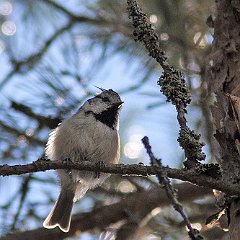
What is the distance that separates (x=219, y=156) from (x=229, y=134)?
3.5 inches

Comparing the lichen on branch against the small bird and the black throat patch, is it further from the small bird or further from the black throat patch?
the black throat patch

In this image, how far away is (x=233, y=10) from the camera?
2.34m

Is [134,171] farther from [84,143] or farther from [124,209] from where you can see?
[124,209]

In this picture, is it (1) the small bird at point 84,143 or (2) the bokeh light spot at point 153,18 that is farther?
(2) the bokeh light spot at point 153,18

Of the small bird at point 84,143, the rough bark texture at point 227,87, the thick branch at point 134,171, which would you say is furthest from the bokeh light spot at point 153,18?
the thick branch at point 134,171

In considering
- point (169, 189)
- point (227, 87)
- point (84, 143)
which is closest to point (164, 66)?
point (227, 87)

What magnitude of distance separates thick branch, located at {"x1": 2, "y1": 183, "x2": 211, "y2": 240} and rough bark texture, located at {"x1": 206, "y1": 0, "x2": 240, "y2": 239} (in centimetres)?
Result: 96

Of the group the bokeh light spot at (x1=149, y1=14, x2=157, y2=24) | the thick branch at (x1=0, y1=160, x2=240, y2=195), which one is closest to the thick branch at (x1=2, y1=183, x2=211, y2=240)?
the bokeh light spot at (x1=149, y1=14, x2=157, y2=24)

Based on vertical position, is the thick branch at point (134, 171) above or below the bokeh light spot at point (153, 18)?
below

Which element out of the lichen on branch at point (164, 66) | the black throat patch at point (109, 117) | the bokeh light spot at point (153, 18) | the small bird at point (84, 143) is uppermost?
the bokeh light spot at point (153, 18)

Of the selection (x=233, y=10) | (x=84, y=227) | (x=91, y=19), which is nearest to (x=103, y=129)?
(x=84, y=227)

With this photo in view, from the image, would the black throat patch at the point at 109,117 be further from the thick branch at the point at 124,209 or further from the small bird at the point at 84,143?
the thick branch at the point at 124,209

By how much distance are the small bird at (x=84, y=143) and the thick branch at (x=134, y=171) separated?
854 mm

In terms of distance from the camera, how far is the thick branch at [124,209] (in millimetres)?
3070
